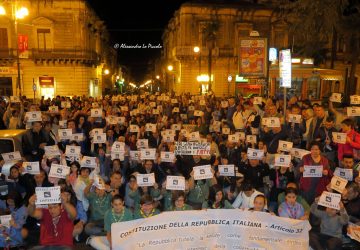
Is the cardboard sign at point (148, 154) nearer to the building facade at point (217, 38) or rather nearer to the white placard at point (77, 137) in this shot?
the white placard at point (77, 137)

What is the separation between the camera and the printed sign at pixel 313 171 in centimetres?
763

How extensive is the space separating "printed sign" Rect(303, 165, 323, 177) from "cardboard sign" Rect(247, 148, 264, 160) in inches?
52.4

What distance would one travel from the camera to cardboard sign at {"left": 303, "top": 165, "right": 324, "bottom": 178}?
763cm

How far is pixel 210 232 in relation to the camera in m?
5.74

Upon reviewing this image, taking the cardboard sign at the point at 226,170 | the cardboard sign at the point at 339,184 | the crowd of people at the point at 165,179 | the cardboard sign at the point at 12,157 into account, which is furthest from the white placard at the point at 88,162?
the cardboard sign at the point at 339,184

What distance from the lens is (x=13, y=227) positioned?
6.65 metres

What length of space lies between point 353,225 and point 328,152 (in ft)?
10.9

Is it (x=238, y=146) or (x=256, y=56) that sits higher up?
(x=256, y=56)

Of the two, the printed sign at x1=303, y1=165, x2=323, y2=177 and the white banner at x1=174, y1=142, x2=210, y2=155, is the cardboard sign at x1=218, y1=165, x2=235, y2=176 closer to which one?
the white banner at x1=174, y1=142, x2=210, y2=155

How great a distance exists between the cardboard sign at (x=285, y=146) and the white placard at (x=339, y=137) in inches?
39.1

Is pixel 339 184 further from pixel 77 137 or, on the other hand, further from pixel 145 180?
pixel 77 137

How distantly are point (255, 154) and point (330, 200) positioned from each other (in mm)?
2573

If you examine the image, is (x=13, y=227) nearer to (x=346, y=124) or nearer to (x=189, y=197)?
(x=189, y=197)

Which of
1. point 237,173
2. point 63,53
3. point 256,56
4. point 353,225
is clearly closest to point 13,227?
point 237,173
